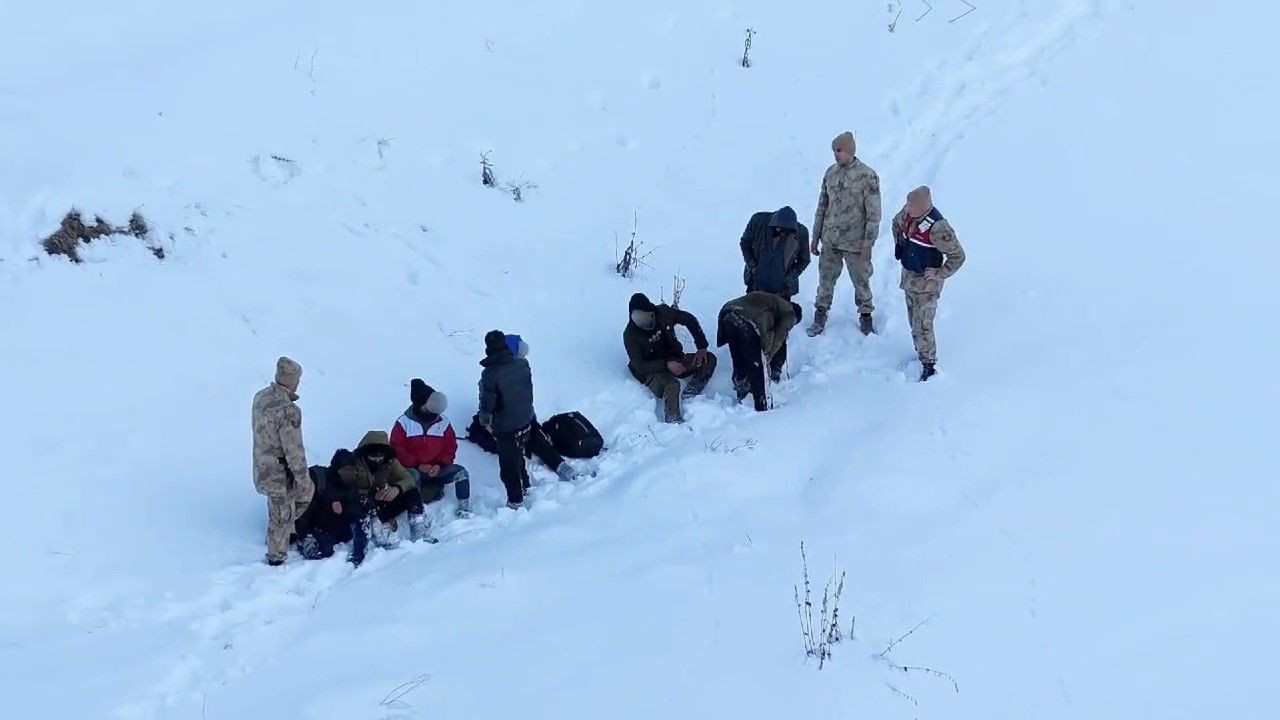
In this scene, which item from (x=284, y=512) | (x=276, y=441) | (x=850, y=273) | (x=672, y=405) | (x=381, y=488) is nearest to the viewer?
(x=276, y=441)

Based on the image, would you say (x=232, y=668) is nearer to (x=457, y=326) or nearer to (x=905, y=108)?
(x=457, y=326)

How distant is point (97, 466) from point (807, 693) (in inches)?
212

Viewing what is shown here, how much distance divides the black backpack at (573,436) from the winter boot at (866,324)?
2718 millimetres

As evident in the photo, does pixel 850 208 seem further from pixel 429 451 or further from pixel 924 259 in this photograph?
pixel 429 451

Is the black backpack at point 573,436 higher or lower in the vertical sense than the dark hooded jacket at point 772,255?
lower

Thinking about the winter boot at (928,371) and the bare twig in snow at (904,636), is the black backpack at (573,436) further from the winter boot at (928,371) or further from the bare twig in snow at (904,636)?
the bare twig in snow at (904,636)

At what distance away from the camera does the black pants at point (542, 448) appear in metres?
9.37

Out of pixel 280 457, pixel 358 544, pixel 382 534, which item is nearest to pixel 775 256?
pixel 382 534

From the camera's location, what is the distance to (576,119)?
13.3 m

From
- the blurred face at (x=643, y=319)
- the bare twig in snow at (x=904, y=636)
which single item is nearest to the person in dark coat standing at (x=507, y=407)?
the blurred face at (x=643, y=319)

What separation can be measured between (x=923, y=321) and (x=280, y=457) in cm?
506

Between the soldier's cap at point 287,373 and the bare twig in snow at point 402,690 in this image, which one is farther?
the soldier's cap at point 287,373

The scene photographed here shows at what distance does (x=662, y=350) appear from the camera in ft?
33.3

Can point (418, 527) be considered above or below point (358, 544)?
above
